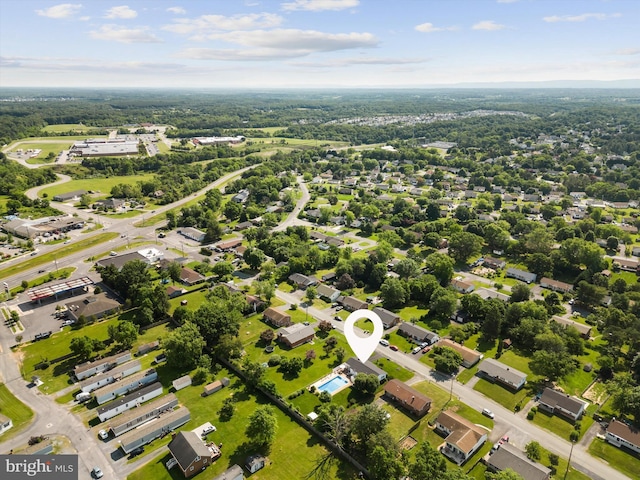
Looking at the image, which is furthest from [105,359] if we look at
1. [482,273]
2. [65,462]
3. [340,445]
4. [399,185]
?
[399,185]

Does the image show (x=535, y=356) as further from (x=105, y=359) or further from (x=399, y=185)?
(x=399, y=185)

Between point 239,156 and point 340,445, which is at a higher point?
point 239,156

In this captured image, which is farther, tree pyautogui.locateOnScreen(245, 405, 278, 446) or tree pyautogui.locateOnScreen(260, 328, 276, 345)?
tree pyautogui.locateOnScreen(260, 328, 276, 345)

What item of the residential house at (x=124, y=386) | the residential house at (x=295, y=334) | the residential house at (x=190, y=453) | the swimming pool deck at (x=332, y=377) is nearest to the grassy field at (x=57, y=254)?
the residential house at (x=124, y=386)

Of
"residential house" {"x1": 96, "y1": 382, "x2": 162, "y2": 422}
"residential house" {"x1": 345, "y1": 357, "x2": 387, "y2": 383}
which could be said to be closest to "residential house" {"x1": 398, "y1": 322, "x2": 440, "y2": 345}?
"residential house" {"x1": 345, "y1": 357, "x2": 387, "y2": 383}

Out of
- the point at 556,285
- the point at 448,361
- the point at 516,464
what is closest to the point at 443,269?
the point at 556,285

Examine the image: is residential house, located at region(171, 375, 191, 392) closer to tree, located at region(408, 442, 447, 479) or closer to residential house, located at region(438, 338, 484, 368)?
tree, located at region(408, 442, 447, 479)
